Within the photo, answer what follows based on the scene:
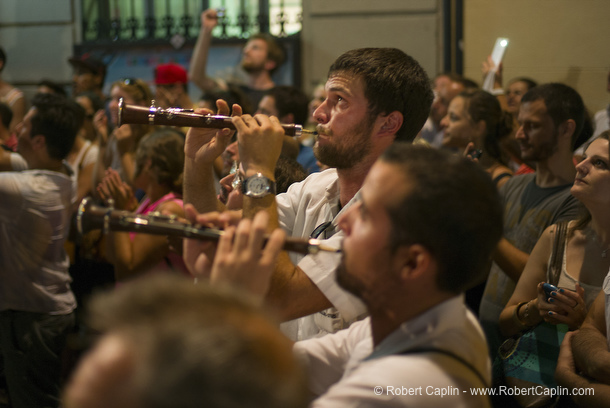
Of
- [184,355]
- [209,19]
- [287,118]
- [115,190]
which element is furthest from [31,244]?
[209,19]

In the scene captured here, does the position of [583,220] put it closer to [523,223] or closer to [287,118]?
[523,223]

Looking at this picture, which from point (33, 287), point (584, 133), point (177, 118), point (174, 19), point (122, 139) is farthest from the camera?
point (174, 19)

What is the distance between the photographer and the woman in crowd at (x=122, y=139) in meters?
5.72

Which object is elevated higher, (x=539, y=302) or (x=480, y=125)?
(x=480, y=125)

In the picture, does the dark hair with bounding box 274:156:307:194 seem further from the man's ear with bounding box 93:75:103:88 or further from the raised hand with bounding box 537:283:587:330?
the man's ear with bounding box 93:75:103:88

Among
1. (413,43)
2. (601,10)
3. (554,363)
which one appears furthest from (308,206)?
(413,43)

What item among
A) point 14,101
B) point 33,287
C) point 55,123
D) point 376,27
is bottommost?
point 33,287

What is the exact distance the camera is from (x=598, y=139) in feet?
10.3

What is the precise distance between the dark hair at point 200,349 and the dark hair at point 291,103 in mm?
4348

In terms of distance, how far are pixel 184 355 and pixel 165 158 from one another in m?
3.43

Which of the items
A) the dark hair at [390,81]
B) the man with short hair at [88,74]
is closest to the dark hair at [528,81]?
the dark hair at [390,81]

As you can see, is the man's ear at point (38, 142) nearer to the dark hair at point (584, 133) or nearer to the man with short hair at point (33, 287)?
the man with short hair at point (33, 287)

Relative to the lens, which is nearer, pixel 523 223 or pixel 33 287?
Answer: pixel 523 223

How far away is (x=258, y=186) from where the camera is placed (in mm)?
2223
